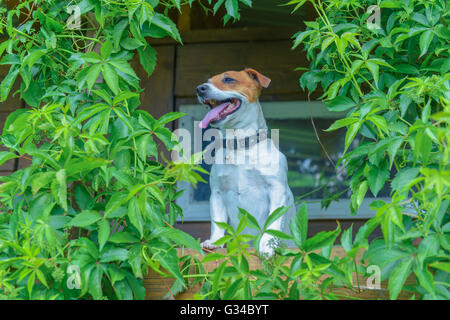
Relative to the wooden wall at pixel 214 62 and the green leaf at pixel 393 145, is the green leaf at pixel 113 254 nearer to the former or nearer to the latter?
the green leaf at pixel 393 145

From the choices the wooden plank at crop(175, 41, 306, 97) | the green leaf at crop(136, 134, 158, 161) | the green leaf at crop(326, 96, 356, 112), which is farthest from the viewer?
the wooden plank at crop(175, 41, 306, 97)

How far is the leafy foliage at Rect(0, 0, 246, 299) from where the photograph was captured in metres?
1.70

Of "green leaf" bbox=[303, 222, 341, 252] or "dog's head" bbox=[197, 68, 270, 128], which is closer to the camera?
"green leaf" bbox=[303, 222, 341, 252]

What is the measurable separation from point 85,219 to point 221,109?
107 centimetres

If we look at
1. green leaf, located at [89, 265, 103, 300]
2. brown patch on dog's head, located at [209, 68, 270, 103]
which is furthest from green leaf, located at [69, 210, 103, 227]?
brown patch on dog's head, located at [209, 68, 270, 103]

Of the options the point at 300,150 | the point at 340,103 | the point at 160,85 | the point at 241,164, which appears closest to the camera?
the point at 340,103

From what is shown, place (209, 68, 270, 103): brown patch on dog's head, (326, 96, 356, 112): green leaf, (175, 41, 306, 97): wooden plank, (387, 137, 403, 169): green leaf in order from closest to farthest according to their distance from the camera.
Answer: (387, 137, 403, 169): green leaf < (326, 96, 356, 112): green leaf < (209, 68, 270, 103): brown patch on dog's head < (175, 41, 306, 97): wooden plank

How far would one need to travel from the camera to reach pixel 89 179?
190cm

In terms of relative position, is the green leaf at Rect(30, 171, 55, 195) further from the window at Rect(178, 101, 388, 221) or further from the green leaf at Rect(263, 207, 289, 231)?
the window at Rect(178, 101, 388, 221)

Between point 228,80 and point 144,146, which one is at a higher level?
point 228,80

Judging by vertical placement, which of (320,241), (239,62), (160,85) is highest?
(239,62)

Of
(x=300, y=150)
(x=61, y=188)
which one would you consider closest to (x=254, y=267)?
(x=61, y=188)

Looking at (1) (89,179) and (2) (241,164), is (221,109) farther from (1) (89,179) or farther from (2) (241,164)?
(1) (89,179)

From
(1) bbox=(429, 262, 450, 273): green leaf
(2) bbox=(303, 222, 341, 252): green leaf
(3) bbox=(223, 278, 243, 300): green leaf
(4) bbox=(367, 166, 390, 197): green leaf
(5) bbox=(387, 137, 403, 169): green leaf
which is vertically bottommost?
(3) bbox=(223, 278, 243, 300): green leaf
